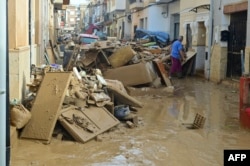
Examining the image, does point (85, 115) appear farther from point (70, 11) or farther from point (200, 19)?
point (70, 11)

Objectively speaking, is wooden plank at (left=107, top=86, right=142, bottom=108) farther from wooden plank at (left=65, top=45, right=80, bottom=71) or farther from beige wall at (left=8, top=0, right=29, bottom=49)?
wooden plank at (left=65, top=45, right=80, bottom=71)

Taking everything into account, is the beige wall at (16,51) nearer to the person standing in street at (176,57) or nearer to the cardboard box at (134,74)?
the cardboard box at (134,74)

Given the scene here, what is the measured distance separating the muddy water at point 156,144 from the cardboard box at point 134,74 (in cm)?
223

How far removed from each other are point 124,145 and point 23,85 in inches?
90.2

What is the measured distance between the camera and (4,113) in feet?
6.89

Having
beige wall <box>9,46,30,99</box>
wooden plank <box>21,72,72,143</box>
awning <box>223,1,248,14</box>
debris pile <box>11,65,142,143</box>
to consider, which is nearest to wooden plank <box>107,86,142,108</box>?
debris pile <box>11,65,142,143</box>

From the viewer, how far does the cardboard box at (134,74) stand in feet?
41.0

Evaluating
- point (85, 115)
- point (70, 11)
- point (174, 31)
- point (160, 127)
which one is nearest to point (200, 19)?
point (174, 31)

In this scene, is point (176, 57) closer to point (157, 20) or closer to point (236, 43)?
point (236, 43)

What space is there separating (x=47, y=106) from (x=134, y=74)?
242 inches

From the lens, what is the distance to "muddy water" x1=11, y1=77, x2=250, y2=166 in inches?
222

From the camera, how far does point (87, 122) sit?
6.85 m

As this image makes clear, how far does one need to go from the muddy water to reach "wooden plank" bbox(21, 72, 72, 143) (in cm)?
18

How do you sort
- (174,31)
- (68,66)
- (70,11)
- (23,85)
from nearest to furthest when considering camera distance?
(23,85) < (68,66) < (174,31) < (70,11)
